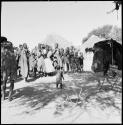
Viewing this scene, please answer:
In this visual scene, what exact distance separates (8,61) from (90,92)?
410 cm

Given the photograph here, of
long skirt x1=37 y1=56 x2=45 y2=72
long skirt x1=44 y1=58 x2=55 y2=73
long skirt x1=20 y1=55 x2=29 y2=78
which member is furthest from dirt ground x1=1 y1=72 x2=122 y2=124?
long skirt x1=37 y1=56 x2=45 y2=72

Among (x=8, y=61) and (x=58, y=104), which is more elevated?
(x=8, y=61)

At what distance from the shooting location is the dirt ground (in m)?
8.38

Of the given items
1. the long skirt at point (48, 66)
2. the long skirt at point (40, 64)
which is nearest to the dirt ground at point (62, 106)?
the long skirt at point (48, 66)

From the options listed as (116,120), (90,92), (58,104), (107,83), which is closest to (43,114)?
(58,104)

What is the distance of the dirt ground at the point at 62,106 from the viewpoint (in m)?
8.38

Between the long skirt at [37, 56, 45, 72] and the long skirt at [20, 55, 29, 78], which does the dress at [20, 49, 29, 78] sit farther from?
the long skirt at [37, 56, 45, 72]

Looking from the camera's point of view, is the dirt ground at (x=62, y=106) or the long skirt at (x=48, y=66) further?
the long skirt at (x=48, y=66)

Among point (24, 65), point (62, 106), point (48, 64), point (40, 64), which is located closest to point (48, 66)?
point (48, 64)

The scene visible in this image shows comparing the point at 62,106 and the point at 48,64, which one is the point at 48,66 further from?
the point at 62,106

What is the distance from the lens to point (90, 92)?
1250 centimetres

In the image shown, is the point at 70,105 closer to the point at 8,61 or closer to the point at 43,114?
the point at 43,114

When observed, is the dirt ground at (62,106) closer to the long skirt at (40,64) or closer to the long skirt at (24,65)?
the long skirt at (24,65)

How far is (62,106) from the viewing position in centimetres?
991
